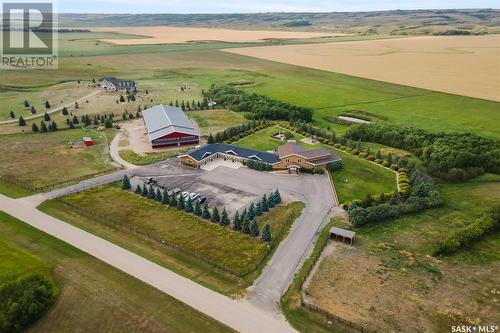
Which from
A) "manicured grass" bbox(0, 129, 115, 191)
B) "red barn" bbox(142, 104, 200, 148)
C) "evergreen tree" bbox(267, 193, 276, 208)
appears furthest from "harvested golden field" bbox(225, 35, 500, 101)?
"manicured grass" bbox(0, 129, 115, 191)

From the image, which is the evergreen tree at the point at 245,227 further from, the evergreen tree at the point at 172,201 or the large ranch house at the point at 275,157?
the large ranch house at the point at 275,157

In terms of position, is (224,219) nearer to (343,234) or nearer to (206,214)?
(206,214)

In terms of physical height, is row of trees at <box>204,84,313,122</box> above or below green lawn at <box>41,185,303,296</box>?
above

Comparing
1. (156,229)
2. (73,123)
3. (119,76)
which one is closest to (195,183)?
(156,229)

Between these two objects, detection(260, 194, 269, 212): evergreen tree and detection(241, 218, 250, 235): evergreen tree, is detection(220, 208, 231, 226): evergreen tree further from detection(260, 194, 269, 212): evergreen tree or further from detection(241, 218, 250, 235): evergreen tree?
detection(260, 194, 269, 212): evergreen tree

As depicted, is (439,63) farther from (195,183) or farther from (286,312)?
(286,312)

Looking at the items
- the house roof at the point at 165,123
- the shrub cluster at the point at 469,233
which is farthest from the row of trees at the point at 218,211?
the house roof at the point at 165,123
